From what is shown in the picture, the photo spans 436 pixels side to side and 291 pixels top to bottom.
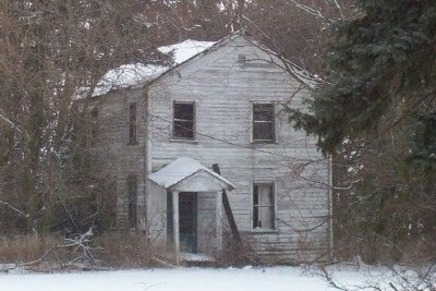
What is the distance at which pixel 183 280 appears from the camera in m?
22.3

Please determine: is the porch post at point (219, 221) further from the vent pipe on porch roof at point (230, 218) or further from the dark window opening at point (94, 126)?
the dark window opening at point (94, 126)

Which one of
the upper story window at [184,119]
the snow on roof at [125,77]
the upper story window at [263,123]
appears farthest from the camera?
the upper story window at [263,123]

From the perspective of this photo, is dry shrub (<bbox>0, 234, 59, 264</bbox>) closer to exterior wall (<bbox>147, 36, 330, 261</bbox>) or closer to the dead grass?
the dead grass

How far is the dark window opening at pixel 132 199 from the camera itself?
91.9ft

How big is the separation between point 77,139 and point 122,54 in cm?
294

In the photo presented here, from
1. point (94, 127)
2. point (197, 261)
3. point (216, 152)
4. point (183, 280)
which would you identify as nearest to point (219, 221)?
point (197, 261)

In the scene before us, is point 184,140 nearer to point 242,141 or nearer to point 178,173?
point 178,173

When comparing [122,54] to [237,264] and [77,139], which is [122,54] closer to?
[77,139]

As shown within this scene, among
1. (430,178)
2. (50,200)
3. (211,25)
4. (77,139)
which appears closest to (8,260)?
(50,200)

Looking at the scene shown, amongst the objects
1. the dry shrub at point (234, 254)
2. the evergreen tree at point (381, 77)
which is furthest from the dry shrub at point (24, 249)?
the evergreen tree at point (381, 77)

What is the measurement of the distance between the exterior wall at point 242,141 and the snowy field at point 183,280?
8.38ft

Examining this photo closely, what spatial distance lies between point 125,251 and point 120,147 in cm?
398

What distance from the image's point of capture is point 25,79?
1005 inches

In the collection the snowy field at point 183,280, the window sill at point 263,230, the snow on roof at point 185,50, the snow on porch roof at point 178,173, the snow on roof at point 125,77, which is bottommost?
the snowy field at point 183,280
